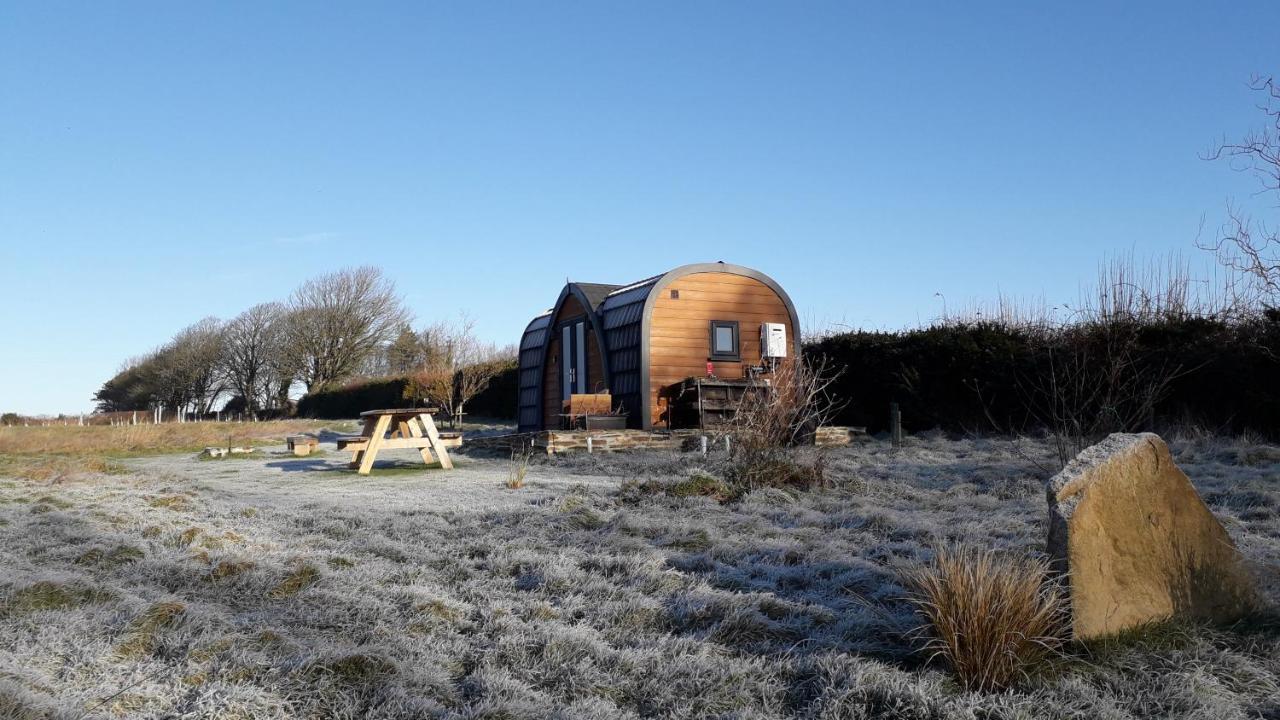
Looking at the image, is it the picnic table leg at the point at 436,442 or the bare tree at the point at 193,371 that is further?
the bare tree at the point at 193,371

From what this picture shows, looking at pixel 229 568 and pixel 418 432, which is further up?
pixel 418 432

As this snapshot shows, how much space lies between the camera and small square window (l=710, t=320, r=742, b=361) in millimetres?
16719

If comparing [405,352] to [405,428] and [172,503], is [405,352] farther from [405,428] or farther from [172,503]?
[172,503]

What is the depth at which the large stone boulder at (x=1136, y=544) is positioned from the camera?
3693mm

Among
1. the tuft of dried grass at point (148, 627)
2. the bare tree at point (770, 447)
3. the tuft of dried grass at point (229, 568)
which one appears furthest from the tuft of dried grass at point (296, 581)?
the bare tree at point (770, 447)

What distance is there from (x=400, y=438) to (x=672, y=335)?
565 centimetres

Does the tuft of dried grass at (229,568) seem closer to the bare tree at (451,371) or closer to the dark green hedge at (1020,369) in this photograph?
the dark green hedge at (1020,369)

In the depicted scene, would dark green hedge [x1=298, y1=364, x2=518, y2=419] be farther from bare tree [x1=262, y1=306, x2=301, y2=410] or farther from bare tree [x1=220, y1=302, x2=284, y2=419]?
bare tree [x1=220, y1=302, x2=284, y2=419]

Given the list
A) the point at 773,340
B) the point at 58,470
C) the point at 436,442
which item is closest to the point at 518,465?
the point at 436,442

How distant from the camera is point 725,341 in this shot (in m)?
16.9

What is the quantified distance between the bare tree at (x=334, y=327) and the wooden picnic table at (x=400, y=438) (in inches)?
1121

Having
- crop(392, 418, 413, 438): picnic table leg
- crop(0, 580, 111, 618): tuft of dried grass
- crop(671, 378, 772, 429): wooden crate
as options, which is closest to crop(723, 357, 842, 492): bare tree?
crop(0, 580, 111, 618): tuft of dried grass

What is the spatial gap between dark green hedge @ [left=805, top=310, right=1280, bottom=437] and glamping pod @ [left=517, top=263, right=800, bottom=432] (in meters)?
1.35

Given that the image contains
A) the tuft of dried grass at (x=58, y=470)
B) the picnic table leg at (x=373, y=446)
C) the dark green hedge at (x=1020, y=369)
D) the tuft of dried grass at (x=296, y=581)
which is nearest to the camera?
the tuft of dried grass at (x=296, y=581)
